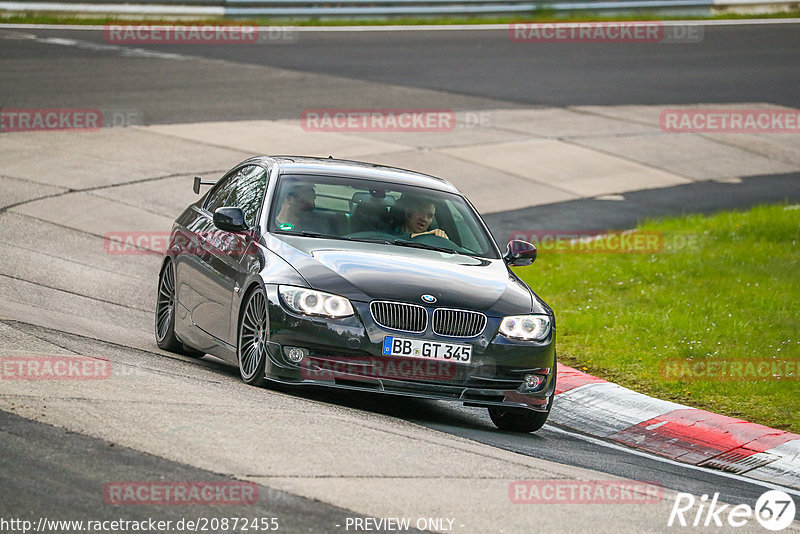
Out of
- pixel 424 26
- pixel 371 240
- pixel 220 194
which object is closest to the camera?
pixel 371 240

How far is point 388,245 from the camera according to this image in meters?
8.93

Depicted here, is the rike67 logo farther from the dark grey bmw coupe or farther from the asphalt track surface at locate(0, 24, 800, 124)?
the asphalt track surface at locate(0, 24, 800, 124)

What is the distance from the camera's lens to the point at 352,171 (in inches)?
378

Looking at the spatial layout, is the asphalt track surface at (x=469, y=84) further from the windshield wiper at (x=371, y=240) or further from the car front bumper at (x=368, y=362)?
the windshield wiper at (x=371, y=240)

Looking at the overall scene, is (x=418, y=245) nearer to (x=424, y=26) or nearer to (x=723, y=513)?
(x=723, y=513)

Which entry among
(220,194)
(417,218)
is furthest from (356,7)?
(417,218)

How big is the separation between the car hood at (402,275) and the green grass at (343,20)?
79.4 ft

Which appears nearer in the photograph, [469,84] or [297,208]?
[297,208]

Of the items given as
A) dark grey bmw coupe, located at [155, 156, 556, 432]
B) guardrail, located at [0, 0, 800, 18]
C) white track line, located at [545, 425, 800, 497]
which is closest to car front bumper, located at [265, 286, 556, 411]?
dark grey bmw coupe, located at [155, 156, 556, 432]

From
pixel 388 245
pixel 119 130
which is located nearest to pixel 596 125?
pixel 119 130

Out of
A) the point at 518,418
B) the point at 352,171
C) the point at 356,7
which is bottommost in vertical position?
the point at 518,418

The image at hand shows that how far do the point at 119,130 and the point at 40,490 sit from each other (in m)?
16.4

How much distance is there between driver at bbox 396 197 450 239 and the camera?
923 centimetres

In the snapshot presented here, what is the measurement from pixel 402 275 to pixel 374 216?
1.10 meters
